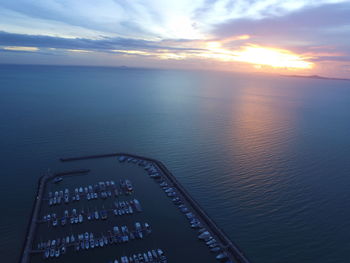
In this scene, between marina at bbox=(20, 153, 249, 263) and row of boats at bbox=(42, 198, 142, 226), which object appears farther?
row of boats at bbox=(42, 198, 142, 226)

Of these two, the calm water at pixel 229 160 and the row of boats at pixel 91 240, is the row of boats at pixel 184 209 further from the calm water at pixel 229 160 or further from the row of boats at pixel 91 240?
the row of boats at pixel 91 240

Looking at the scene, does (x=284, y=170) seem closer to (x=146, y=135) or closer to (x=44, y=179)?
(x=146, y=135)

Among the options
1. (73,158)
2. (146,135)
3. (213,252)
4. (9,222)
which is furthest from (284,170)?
(9,222)

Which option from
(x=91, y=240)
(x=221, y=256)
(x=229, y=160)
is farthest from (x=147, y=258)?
(x=229, y=160)

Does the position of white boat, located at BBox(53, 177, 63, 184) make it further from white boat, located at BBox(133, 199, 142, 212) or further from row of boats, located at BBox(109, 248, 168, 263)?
row of boats, located at BBox(109, 248, 168, 263)

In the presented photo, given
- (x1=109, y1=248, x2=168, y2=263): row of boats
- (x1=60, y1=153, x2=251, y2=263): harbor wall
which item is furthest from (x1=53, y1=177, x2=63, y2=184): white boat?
(x1=109, y1=248, x2=168, y2=263): row of boats

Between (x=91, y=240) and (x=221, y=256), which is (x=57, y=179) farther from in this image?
(x=221, y=256)
